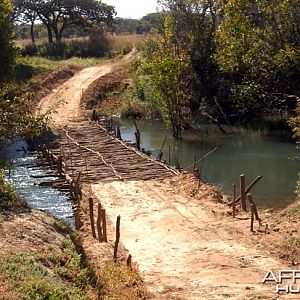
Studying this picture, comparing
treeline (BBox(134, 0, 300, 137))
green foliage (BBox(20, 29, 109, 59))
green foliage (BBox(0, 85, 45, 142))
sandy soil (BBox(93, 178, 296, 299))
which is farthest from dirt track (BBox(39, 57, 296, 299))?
green foliage (BBox(20, 29, 109, 59))

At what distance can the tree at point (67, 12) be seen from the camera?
60.7 metres

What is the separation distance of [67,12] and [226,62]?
35901mm

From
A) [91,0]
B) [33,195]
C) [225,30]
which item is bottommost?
[33,195]

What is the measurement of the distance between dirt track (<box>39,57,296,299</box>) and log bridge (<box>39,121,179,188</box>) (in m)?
1.11

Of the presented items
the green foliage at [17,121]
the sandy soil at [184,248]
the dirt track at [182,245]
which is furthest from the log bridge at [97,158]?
the green foliage at [17,121]

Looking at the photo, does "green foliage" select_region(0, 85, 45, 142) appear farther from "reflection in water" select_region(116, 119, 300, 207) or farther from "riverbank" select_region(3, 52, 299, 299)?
"reflection in water" select_region(116, 119, 300, 207)

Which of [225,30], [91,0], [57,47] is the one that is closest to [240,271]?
[225,30]

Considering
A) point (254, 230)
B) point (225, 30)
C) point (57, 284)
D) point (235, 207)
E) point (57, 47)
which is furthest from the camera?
point (57, 47)

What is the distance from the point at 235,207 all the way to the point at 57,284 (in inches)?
343

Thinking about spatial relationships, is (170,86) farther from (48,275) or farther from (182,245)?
(48,275)

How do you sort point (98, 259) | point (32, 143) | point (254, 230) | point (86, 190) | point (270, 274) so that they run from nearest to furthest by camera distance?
point (270, 274) < point (98, 259) < point (254, 230) < point (86, 190) < point (32, 143)

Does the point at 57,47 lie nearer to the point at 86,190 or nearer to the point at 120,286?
the point at 86,190

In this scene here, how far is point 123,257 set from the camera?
13.1m

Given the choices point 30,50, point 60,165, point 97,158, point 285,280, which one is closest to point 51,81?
point 30,50
